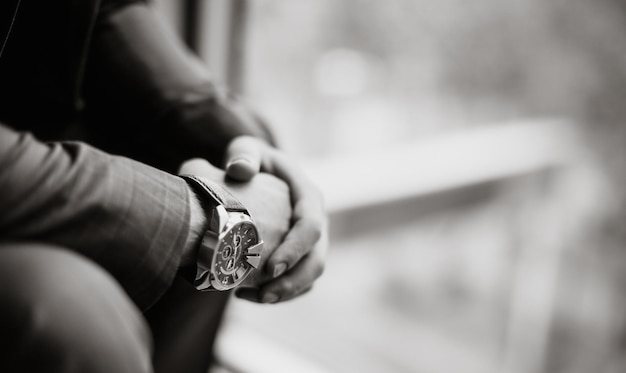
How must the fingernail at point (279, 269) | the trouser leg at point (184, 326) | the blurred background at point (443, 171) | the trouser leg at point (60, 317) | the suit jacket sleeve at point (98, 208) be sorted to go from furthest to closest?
1. the blurred background at point (443, 171)
2. the trouser leg at point (184, 326)
3. the fingernail at point (279, 269)
4. the suit jacket sleeve at point (98, 208)
5. the trouser leg at point (60, 317)

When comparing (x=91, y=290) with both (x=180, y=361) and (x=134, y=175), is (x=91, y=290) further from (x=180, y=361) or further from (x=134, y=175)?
(x=180, y=361)

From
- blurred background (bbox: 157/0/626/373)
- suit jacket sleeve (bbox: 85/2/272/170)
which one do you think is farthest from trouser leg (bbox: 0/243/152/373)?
blurred background (bbox: 157/0/626/373)

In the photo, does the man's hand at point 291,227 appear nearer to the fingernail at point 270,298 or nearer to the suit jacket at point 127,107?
the fingernail at point 270,298

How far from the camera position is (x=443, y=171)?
1918 mm

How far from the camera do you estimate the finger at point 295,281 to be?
953mm

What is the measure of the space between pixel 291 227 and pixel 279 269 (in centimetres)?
10

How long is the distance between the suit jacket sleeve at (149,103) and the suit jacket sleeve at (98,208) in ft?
1.10

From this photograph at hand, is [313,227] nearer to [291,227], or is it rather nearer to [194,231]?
[291,227]

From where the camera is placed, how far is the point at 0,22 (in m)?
0.93

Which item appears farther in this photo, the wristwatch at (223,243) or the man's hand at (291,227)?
the man's hand at (291,227)

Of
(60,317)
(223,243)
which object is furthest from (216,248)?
(60,317)

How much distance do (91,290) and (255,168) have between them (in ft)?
1.47

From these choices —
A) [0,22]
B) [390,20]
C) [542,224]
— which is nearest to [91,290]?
[0,22]

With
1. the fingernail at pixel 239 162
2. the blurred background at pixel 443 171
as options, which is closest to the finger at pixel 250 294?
the fingernail at pixel 239 162
